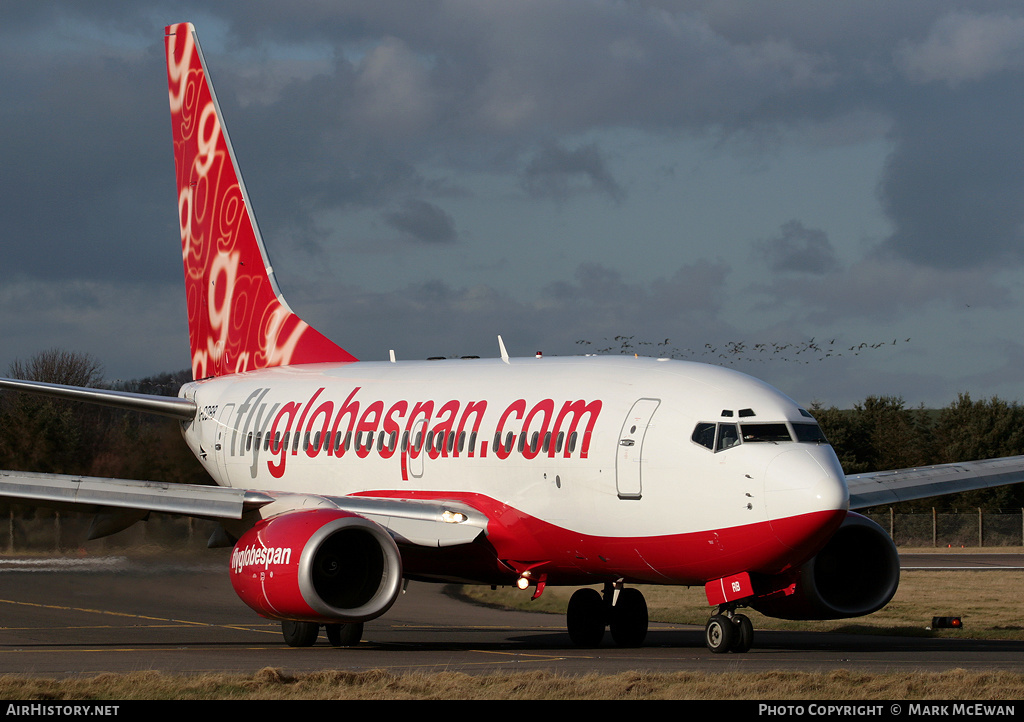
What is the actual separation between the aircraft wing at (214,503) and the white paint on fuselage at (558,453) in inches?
31.4

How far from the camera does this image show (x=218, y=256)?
30734 mm

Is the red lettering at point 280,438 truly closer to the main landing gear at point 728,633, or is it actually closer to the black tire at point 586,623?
the black tire at point 586,623

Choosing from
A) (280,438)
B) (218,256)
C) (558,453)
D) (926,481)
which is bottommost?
(926,481)

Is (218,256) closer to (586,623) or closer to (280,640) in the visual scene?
(280,640)

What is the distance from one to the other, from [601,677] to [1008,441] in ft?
195

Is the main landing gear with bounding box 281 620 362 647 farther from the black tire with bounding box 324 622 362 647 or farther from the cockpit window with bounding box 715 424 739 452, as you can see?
the cockpit window with bounding box 715 424 739 452

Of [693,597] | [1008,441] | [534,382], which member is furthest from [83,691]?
[1008,441]

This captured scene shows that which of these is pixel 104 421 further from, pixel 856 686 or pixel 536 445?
pixel 856 686

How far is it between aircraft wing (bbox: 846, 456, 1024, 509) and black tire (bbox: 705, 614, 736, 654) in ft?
11.9

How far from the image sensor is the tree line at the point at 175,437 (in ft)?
128

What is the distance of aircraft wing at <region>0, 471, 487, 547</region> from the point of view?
2036 centimetres

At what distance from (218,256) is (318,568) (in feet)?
43.0

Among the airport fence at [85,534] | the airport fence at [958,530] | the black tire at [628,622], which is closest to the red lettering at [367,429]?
the airport fence at [85,534]

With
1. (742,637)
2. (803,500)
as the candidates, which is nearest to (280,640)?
(742,637)
